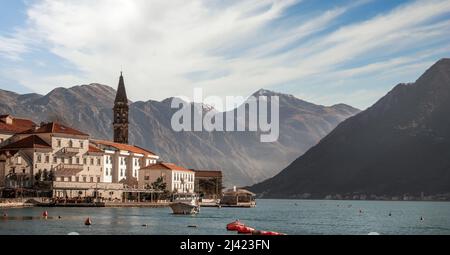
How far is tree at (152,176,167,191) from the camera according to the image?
616 ft

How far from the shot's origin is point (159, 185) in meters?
188

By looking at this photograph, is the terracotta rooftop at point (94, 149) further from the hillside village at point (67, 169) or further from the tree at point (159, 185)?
the tree at point (159, 185)

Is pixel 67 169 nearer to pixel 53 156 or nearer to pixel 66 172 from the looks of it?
pixel 66 172

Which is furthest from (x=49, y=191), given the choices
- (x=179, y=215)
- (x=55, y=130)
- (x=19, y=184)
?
(x=179, y=215)

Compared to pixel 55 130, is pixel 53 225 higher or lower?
lower

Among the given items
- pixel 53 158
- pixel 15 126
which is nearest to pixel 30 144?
pixel 53 158

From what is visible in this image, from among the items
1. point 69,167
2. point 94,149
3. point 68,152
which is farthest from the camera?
point 94,149

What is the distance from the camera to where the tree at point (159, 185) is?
187663mm

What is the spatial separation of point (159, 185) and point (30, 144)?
38.8 meters

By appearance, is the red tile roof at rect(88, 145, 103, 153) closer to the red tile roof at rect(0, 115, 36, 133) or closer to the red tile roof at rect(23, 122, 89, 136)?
the red tile roof at rect(23, 122, 89, 136)
